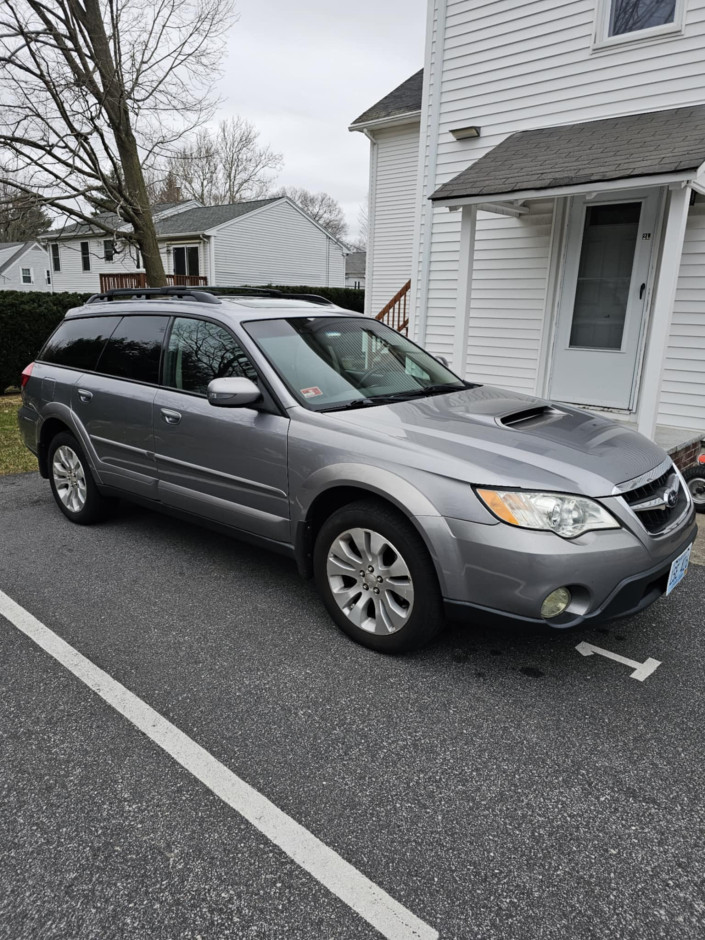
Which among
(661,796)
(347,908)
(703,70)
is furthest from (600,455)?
(703,70)

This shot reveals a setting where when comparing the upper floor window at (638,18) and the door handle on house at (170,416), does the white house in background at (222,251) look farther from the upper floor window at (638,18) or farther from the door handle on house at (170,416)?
the door handle on house at (170,416)

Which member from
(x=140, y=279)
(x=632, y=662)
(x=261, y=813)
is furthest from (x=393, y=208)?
(x=261, y=813)

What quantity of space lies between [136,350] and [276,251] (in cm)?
2827

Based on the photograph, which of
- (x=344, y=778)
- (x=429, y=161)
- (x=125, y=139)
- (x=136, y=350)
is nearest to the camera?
(x=344, y=778)

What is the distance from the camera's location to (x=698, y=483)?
525 cm

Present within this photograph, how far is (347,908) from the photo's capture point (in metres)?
1.75

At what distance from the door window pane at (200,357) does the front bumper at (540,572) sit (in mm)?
1573

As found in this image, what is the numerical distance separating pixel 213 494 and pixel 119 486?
3.49 feet

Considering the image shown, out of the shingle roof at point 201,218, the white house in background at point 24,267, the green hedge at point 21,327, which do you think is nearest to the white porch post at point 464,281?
the green hedge at point 21,327

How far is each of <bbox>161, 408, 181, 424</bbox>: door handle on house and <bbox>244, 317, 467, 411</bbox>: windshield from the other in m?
0.69

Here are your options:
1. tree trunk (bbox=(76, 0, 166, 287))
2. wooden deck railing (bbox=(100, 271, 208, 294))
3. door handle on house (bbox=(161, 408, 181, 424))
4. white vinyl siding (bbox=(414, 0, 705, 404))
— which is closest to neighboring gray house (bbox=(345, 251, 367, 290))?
wooden deck railing (bbox=(100, 271, 208, 294))

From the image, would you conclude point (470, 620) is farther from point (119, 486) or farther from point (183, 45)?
point (183, 45)

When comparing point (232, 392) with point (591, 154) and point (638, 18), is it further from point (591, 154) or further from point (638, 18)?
point (638, 18)

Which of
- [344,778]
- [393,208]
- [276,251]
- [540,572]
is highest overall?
[393,208]
